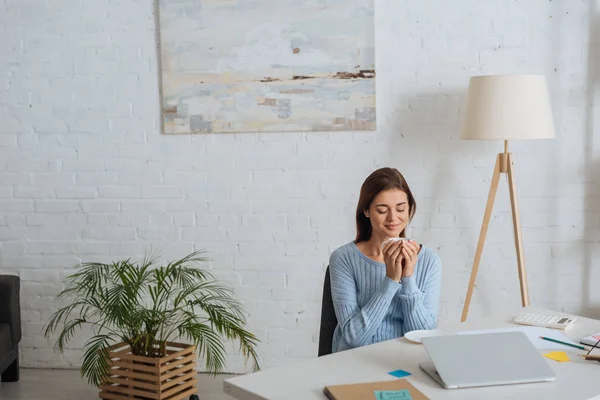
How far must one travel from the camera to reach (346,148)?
13.4ft

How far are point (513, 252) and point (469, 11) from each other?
3.95ft

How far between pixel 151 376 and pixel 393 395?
1.96 meters

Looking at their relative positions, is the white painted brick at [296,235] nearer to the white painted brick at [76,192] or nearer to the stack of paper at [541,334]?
the white painted brick at [76,192]

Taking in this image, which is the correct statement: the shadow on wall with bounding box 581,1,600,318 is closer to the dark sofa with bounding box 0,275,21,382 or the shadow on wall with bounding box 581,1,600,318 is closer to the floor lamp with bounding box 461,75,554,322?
the floor lamp with bounding box 461,75,554,322

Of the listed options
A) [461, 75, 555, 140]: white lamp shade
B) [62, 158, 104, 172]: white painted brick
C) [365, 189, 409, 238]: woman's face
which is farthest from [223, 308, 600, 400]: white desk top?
[62, 158, 104, 172]: white painted brick

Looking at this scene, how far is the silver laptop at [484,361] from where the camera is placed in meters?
1.97

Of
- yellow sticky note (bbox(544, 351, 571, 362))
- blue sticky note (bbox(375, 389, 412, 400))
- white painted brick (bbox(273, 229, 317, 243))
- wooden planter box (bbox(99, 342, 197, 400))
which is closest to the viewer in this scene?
blue sticky note (bbox(375, 389, 412, 400))

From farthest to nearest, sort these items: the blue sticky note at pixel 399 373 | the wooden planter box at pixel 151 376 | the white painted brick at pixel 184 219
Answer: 1. the white painted brick at pixel 184 219
2. the wooden planter box at pixel 151 376
3. the blue sticky note at pixel 399 373

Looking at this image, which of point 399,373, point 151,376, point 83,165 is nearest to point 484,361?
point 399,373

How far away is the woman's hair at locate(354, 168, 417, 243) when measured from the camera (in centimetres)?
280

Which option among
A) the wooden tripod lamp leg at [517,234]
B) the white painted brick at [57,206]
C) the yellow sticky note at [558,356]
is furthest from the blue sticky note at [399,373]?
the white painted brick at [57,206]

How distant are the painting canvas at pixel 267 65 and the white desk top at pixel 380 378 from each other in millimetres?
1957

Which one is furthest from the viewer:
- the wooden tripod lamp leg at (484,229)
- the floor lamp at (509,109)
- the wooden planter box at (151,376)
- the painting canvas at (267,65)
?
the painting canvas at (267,65)

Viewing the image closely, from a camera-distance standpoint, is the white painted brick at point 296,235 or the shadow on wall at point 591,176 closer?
the shadow on wall at point 591,176
